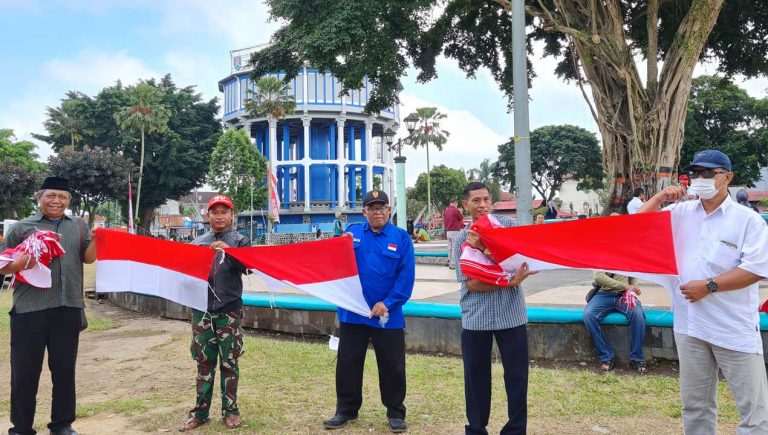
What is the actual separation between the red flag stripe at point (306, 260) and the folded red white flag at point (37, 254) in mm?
1440

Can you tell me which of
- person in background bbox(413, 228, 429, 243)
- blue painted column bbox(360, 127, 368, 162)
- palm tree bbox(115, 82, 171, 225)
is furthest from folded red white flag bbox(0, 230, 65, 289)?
blue painted column bbox(360, 127, 368, 162)

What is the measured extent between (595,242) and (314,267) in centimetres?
239

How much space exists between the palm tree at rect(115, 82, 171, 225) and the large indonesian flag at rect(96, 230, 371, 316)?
4742 centimetres

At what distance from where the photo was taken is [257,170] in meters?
52.6

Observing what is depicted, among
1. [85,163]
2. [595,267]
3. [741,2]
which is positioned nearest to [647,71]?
[741,2]

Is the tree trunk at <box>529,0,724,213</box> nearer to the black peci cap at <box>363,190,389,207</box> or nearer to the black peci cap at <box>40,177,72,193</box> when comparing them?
the black peci cap at <box>363,190,389,207</box>

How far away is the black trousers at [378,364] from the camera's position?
464 centimetres

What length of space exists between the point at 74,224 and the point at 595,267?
162 inches

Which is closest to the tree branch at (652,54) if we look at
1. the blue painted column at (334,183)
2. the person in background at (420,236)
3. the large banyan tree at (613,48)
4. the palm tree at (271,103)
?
the large banyan tree at (613,48)

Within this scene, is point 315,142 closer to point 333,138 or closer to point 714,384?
point 333,138

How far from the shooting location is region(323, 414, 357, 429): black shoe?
181 inches

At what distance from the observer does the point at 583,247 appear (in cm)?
412

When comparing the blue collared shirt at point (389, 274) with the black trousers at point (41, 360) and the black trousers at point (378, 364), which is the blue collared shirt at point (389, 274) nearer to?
the black trousers at point (378, 364)

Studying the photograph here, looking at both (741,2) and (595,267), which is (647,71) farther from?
(595,267)
